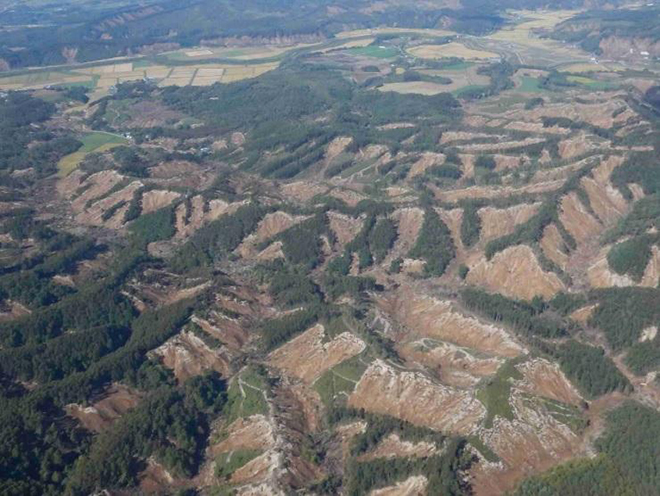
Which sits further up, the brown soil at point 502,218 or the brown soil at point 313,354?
the brown soil at point 502,218

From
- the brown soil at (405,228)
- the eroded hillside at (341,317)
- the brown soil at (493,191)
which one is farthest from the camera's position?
the brown soil at (493,191)

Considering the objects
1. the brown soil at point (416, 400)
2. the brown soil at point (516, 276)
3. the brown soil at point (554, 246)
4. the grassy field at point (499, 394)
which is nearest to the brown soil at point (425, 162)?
the brown soil at point (554, 246)

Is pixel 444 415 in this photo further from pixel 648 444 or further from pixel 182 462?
pixel 182 462

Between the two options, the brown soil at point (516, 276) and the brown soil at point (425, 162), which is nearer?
the brown soil at point (516, 276)

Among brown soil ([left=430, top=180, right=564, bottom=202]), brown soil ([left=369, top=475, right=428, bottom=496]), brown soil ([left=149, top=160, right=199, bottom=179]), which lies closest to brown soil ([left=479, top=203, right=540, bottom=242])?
brown soil ([left=430, top=180, right=564, bottom=202])

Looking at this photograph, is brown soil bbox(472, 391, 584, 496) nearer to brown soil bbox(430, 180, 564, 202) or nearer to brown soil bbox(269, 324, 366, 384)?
brown soil bbox(269, 324, 366, 384)

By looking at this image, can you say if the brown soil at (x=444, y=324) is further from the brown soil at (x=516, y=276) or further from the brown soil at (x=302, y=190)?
the brown soil at (x=302, y=190)

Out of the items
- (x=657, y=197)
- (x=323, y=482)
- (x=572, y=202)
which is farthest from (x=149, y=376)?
(x=657, y=197)

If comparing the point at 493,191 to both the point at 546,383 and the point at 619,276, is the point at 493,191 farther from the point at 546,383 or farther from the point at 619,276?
the point at 546,383
